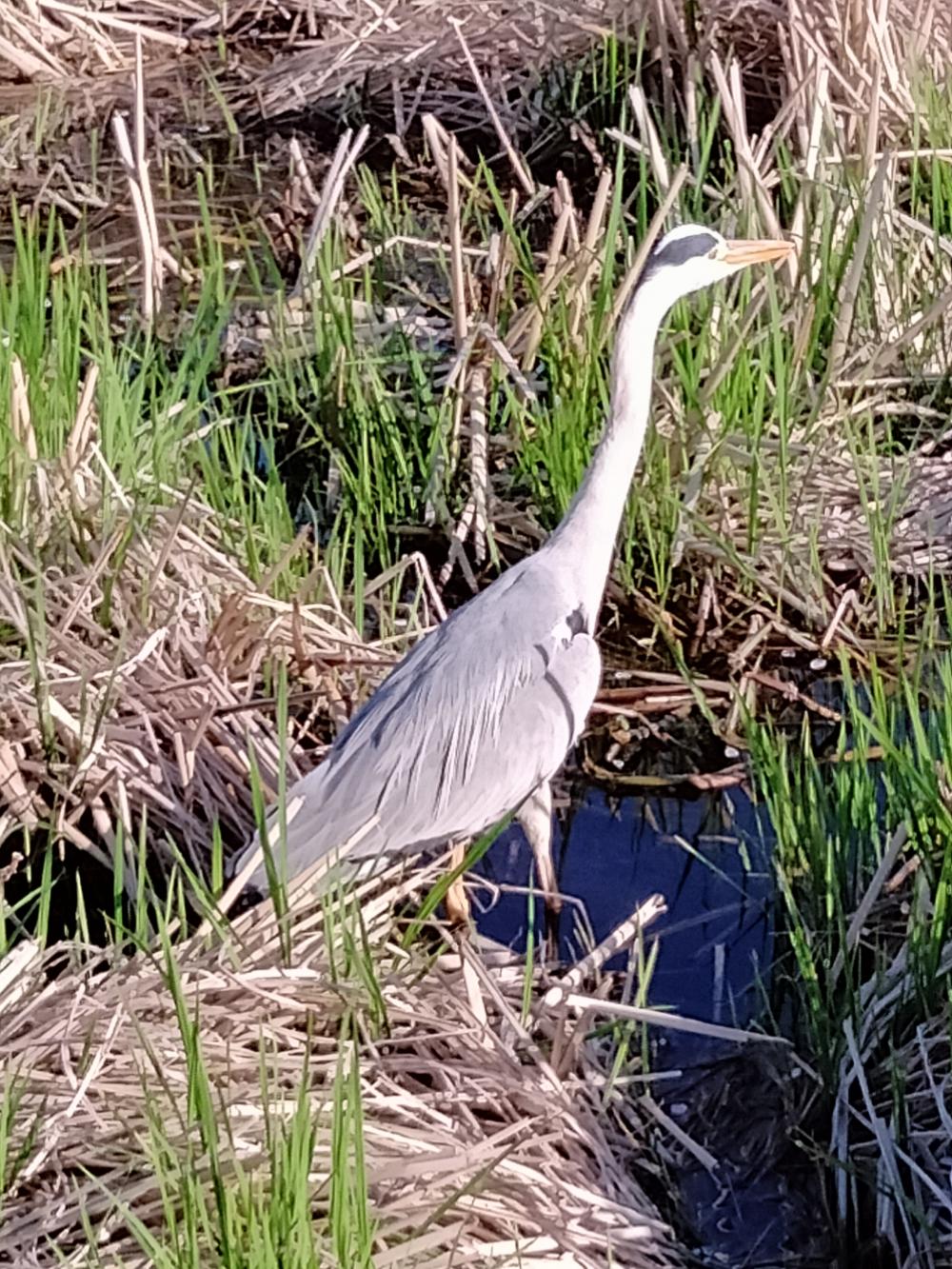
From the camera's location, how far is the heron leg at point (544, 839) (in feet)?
10.6

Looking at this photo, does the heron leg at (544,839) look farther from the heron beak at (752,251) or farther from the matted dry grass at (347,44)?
the matted dry grass at (347,44)

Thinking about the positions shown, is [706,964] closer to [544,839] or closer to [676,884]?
[676,884]

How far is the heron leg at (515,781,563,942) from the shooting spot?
3229 mm

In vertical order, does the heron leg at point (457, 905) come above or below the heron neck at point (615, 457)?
below

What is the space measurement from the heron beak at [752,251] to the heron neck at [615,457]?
0.26 metres

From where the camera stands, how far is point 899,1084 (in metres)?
2.39

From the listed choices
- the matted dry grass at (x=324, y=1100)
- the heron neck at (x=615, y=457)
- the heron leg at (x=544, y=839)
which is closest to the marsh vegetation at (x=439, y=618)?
the matted dry grass at (x=324, y=1100)

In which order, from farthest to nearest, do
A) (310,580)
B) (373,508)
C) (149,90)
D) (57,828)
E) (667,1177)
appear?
1. (149,90)
2. (373,508)
3. (310,580)
4. (57,828)
5. (667,1177)

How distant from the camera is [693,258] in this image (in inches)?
131

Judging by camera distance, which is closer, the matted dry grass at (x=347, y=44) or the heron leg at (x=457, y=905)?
the heron leg at (x=457, y=905)

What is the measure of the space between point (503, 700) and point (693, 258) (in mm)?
873

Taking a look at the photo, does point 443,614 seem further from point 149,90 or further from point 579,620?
point 149,90

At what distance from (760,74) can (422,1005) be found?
12.9ft

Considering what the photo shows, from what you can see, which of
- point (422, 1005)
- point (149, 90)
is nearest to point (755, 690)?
point (422, 1005)
